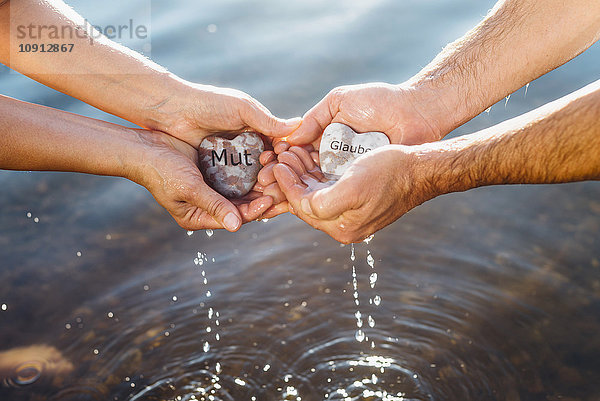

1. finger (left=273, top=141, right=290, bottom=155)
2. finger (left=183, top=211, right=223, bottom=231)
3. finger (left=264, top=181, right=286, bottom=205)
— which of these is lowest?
finger (left=183, top=211, right=223, bottom=231)

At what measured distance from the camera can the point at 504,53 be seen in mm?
3941

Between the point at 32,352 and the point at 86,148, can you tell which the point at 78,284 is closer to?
the point at 32,352

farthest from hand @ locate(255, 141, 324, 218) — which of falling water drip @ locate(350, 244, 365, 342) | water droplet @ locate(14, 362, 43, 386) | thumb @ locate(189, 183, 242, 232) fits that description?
water droplet @ locate(14, 362, 43, 386)

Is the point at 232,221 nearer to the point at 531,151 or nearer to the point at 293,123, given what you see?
the point at 293,123

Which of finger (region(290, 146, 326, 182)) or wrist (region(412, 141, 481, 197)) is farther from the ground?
finger (region(290, 146, 326, 182))

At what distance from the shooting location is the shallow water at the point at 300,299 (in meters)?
3.82

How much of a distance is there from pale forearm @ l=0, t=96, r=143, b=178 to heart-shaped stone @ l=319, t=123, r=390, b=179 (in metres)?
1.17

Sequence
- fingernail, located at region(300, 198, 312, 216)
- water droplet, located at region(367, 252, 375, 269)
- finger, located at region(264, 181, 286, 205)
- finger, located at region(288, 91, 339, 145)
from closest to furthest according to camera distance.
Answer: fingernail, located at region(300, 198, 312, 216) < finger, located at region(264, 181, 286, 205) < finger, located at region(288, 91, 339, 145) < water droplet, located at region(367, 252, 375, 269)

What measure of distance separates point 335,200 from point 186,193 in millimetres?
961

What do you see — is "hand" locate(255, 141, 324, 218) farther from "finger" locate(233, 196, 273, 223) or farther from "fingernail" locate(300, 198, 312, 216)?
"fingernail" locate(300, 198, 312, 216)

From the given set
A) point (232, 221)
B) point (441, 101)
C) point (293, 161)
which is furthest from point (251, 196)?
point (441, 101)

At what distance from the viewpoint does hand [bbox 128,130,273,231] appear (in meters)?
3.53

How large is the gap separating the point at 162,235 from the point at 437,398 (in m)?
2.51

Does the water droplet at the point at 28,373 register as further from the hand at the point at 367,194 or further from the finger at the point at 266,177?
the hand at the point at 367,194
